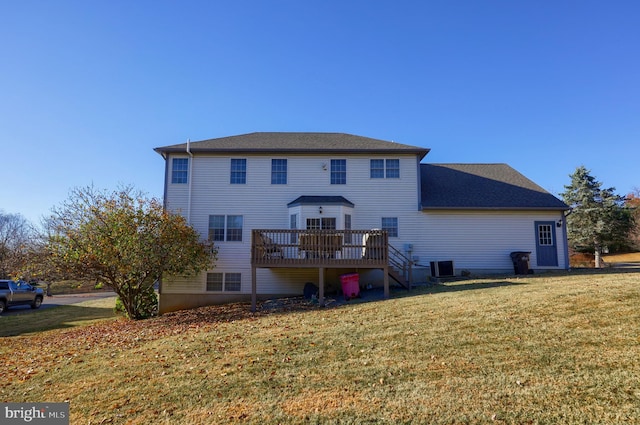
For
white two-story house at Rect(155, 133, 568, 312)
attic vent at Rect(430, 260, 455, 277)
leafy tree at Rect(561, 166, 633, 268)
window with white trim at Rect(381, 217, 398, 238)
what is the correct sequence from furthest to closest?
leafy tree at Rect(561, 166, 633, 268) < window with white trim at Rect(381, 217, 398, 238) < white two-story house at Rect(155, 133, 568, 312) < attic vent at Rect(430, 260, 455, 277)

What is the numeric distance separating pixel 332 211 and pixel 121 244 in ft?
25.0

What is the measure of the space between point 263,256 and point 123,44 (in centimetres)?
868

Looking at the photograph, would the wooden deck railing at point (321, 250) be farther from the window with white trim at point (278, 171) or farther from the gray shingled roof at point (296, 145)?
the gray shingled roof at point (296, 145)

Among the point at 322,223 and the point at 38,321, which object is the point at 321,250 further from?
the point at 38,321

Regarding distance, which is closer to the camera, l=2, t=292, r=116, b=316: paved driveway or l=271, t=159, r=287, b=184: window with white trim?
l=271, t=159, r=287, b=184: window with white trim

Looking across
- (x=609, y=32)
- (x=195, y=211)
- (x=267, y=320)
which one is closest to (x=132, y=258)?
(x=195, y=211)

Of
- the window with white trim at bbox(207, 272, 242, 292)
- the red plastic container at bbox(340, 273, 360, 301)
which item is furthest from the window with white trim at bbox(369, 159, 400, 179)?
the window with white trim at bbox(207, 272, 242, 292)

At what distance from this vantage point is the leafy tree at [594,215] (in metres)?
27.9

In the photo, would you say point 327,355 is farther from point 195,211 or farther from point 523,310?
point 195,211

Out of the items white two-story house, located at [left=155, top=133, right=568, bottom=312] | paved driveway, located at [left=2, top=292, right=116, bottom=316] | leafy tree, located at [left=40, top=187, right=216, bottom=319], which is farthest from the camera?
paved driveway, located at [left=2, top=292, right=116, bottom=316]

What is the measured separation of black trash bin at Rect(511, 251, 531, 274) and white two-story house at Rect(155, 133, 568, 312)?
16.8 inches

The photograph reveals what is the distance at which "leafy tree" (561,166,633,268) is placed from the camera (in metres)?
27.9

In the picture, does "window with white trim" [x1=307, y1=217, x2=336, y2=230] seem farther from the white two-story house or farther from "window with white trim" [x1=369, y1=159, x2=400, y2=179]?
"window with white trim" [x1=369, y1=159, x2=400, y2=179]

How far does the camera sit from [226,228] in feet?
48.3
